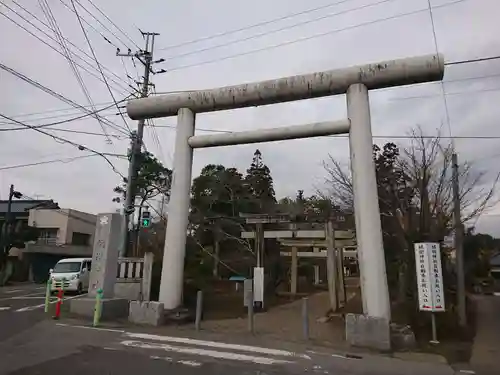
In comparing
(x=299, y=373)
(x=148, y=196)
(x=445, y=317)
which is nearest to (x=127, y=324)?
(x=299, y=373)

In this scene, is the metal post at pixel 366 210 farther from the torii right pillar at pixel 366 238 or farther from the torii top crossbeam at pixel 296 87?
the torii top crossbeam at pixel 296 87

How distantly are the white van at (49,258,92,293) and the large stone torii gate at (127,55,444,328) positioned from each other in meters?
10.9

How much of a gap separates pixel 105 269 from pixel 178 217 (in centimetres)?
282

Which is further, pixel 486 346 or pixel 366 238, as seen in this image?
pixel 486 346

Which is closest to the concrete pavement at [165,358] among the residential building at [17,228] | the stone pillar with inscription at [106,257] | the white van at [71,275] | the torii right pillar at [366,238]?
the torii right pillar at [366,238]

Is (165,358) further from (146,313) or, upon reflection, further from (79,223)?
(79,223)

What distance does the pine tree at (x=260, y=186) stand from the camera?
94.2 ft

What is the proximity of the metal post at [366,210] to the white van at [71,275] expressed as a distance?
14.9 m

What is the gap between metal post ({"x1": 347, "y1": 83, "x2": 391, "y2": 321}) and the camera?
8.91 metres

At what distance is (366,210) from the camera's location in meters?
9.20

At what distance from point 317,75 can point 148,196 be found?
956 inches

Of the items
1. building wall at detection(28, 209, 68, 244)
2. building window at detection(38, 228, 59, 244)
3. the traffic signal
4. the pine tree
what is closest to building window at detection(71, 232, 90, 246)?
building wall at detection(28, 209, 68, 244)

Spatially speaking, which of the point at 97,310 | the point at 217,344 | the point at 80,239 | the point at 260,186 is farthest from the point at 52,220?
the point at 217,344

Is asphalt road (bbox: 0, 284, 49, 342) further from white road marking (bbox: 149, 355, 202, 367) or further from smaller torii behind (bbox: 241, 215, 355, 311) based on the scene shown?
smaller torii behind (bbox: 241, 215, 355, 311)
